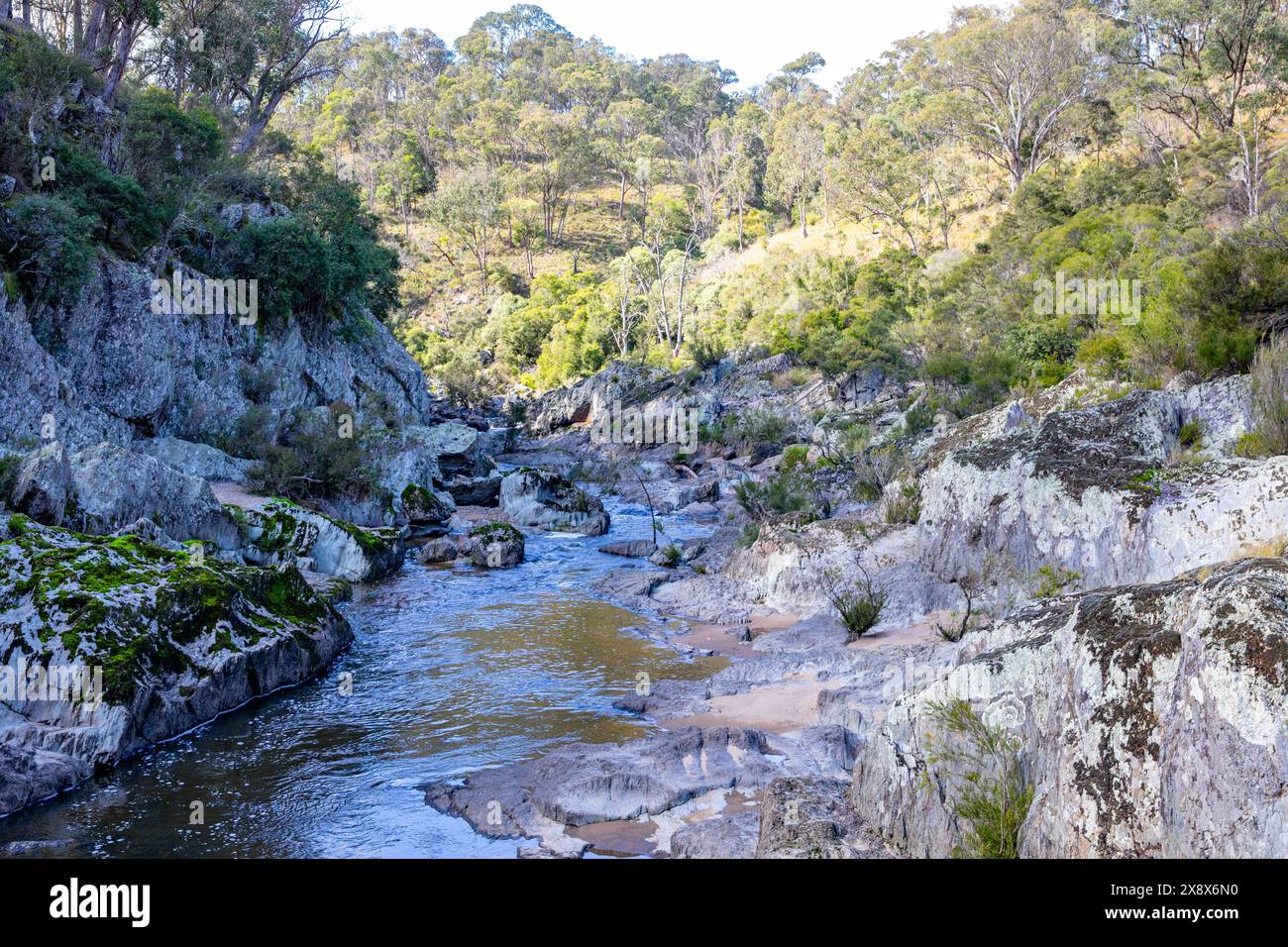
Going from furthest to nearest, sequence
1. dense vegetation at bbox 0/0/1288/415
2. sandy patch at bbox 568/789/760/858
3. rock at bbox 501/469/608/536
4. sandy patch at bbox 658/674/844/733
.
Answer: rock at bbox 501/469/608/536
dense vegetation at bbox 0/0/1288/415
sandy patch at bbox 658/674/844/733
sandy patch at bbox 568/789/760/858

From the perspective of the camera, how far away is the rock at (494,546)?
697 inches

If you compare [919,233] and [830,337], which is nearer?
[830,337]

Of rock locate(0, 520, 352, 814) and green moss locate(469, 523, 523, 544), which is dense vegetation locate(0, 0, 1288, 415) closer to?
green moss locate(469, 523, 523, 544)

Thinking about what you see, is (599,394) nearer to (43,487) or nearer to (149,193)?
(149,193)

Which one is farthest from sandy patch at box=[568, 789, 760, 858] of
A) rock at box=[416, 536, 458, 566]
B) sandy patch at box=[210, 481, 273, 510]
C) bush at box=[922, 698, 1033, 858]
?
rock at box=[416, 536, 458, 566]

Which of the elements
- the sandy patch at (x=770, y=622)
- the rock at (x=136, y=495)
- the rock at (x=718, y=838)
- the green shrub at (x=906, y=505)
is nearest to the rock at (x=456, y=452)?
the rock at (x=136, y=495)

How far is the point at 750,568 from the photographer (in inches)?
570

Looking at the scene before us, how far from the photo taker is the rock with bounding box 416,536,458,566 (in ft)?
59.5

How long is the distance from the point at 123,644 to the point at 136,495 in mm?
Answer: 4996

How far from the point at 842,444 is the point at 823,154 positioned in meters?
47.3

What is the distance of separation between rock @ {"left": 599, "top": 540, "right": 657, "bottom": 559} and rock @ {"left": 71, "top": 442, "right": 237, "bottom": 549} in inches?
→ 299
